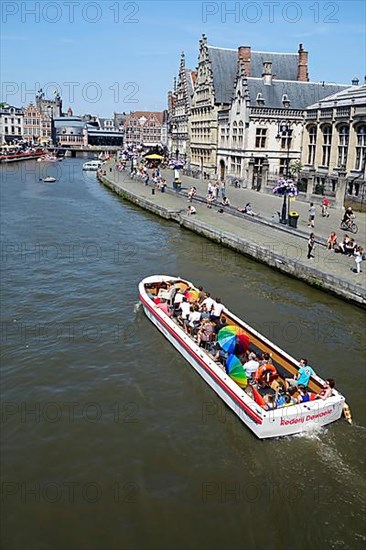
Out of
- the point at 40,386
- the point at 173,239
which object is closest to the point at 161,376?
the point at 40,386

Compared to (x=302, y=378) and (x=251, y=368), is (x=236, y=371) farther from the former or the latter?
(x=302, y=378)

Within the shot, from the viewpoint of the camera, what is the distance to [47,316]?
17328 millimetres

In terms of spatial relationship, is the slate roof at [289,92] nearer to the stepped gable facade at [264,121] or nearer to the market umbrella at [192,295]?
the stepped gable facade at [264,121]

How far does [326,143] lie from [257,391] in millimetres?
31963

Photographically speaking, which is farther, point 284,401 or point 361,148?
point 361,148

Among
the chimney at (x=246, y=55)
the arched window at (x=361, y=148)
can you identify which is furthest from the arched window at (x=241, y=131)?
the arched window at (x=361, y=148)

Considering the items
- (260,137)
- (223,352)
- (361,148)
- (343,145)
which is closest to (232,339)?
(223,352)

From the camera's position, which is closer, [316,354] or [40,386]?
[40,386]

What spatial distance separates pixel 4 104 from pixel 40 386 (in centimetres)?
20787

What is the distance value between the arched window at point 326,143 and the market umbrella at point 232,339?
29368 millimetres

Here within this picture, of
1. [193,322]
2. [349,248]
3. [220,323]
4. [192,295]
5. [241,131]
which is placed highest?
[241,131]

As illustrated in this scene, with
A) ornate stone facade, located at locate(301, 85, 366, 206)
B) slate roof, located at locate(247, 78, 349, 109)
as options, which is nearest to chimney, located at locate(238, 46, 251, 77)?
slate roof, located at locate(247, 78, 349, 109)

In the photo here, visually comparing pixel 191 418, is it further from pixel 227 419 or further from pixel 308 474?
pixel 308 474

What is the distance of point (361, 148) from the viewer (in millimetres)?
34469
